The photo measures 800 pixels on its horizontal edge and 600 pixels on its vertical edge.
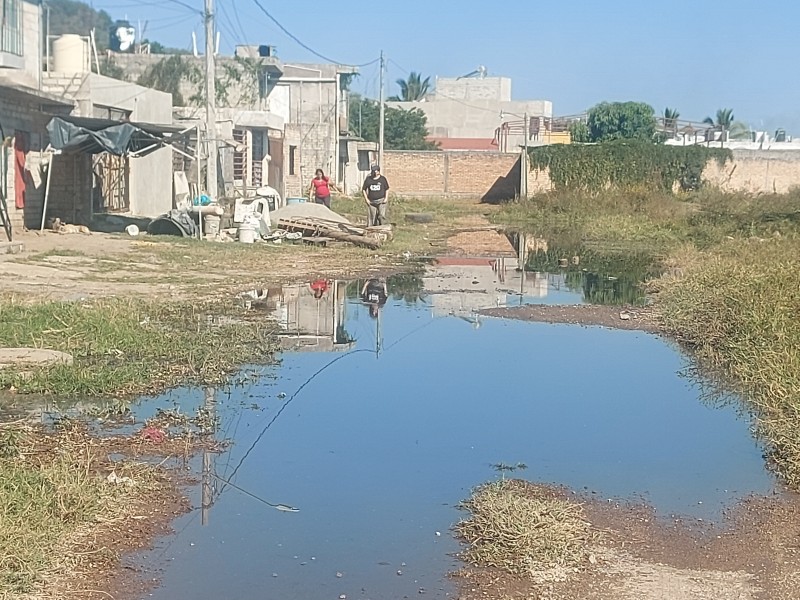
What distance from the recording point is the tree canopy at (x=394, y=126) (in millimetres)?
67562

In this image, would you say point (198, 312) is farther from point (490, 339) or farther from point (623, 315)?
point (623, 315)

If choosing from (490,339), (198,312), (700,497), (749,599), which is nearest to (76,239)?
(198,312)

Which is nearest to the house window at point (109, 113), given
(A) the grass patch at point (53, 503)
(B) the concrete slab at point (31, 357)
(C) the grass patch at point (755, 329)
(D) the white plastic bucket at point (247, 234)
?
(D) the white plastic bucket at point (247, 234)

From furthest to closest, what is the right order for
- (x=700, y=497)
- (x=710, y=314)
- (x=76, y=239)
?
(x=76, y=239)
(x=710, y=314)
(x=700, y=497)

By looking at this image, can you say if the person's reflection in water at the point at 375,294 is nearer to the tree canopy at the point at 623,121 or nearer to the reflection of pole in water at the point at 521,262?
the reflection of pole in water at the point at 521,262

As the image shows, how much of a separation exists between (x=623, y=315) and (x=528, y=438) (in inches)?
285

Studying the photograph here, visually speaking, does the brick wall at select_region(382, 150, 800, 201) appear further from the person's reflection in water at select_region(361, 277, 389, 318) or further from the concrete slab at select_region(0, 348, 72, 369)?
the concrete slab at select_region(0, 348, 72, 369)

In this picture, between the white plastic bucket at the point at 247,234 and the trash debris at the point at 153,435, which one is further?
the white plastic bucket at the point at 247,234

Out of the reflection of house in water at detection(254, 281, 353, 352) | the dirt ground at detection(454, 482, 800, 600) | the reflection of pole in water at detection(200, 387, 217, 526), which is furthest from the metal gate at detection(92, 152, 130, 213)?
the dirt ground at detection(454, 482, 800, 600)

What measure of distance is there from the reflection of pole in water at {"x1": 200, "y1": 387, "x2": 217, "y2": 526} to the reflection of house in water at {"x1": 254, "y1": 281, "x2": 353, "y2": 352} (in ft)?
9.33

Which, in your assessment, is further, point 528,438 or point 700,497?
point 528,438

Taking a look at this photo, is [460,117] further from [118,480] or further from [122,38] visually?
[118,480]

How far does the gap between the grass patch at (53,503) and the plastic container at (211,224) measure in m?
15.7

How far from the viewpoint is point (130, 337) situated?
10.3 metres
